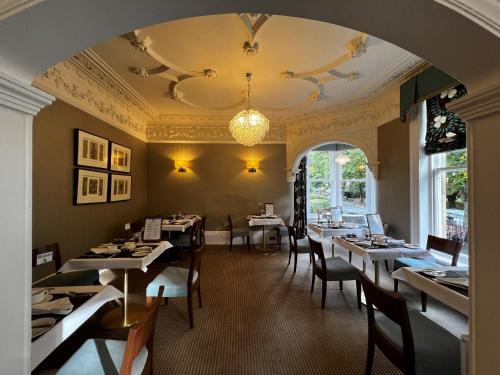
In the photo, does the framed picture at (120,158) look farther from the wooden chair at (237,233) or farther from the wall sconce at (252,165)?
the wall sconce at (252,165)

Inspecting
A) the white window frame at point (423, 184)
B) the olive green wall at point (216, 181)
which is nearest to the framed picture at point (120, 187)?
the olive green wall at point (216, 181)

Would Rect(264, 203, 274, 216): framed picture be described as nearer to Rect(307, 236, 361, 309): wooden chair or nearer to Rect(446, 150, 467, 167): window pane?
Rect(307, 236, 361, 309): wooden chair

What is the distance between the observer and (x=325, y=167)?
790 centimetres

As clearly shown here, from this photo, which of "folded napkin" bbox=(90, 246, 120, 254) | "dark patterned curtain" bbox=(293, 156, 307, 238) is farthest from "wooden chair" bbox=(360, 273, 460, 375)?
"dark patterned curtain" bbox=(293, 156, 307, 238)

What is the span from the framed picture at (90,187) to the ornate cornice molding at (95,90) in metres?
0.91

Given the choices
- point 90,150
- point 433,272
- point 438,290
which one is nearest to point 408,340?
point 438,290

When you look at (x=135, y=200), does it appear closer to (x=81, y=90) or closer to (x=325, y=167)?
(x=81, y=90)

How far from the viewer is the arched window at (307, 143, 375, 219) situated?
7129 mm

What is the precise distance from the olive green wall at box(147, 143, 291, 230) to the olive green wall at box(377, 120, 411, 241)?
228cm

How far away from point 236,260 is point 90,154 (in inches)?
121

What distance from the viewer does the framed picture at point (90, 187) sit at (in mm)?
3198

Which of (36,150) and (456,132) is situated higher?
(456,132)

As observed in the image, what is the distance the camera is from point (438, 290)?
5.57 feet

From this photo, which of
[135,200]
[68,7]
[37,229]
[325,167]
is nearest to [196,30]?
[68,7]
